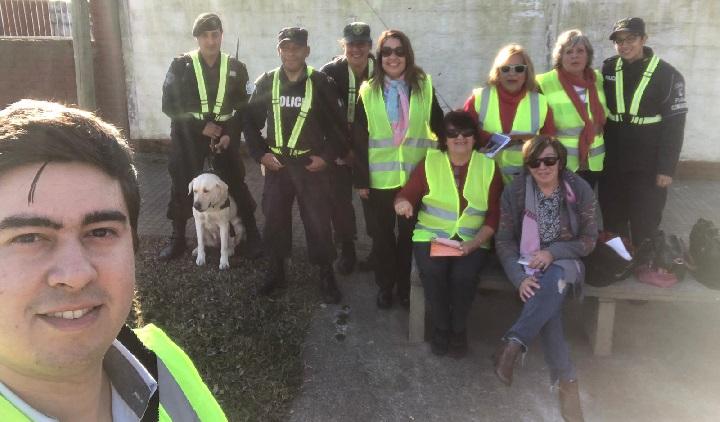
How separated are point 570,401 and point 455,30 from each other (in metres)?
5.42

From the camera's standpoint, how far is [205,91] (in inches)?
194

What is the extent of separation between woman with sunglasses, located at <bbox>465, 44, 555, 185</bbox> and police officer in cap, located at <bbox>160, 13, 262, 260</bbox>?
6.89ft

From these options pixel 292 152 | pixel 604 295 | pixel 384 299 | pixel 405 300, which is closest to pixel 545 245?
pixel 604 295

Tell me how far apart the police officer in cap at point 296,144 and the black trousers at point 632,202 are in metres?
2.12

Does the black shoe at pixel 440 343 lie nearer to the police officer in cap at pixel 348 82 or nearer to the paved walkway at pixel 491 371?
the paved walkway at pixel 491 371

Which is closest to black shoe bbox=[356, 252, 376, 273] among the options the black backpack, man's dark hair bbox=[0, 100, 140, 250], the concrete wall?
the black backpack

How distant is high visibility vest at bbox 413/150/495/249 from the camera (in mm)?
4020

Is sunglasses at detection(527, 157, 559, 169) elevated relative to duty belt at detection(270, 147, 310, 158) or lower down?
elevated

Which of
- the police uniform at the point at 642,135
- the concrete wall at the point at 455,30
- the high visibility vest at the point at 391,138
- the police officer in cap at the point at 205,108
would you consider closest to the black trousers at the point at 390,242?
the high visibility vest at the point at 391,138

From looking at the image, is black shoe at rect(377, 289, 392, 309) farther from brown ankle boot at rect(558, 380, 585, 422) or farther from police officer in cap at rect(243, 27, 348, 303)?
brown ankle boot at rect(558, 380, 585, 422)

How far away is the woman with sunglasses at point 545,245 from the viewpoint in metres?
3.59

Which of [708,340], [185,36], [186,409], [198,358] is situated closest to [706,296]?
[708,340]

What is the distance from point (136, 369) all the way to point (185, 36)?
7.76 metres

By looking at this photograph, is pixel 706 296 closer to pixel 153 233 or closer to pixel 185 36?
pixel 153 233
